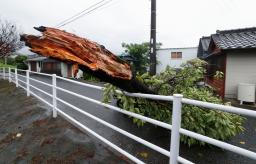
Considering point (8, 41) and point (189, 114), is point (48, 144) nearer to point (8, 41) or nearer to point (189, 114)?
point (189, 114)

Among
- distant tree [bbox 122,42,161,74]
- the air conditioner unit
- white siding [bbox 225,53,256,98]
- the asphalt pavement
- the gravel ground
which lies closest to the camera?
the asphalt pavement

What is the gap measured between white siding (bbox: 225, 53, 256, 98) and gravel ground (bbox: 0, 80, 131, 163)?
833cm

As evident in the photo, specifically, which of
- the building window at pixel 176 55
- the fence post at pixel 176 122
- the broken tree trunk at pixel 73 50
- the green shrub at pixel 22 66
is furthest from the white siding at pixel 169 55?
the green shrub at pixel 22 66

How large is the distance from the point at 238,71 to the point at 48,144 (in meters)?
9.25

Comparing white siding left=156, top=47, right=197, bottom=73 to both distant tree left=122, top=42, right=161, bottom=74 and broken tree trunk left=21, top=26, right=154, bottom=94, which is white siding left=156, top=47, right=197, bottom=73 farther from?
broken tree trunk left=21, top=26, right=154, bottom=94

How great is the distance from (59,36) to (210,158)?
2.95 meters

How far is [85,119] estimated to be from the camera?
5.71 meters

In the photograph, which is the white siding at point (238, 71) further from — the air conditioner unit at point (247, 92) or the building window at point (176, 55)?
the building window at point (176, 55)

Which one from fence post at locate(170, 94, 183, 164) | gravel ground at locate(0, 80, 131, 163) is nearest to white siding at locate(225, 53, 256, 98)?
gravel ground at locate(0, 80, 131, 163)

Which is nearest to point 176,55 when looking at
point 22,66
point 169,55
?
point 169,55

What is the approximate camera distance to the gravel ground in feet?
12.7

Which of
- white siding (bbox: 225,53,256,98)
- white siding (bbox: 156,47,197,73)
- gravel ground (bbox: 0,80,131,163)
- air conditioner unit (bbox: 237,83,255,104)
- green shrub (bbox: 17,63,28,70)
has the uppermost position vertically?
white siding (bbox: 156,47,197,73)

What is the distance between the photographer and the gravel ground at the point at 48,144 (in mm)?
3859

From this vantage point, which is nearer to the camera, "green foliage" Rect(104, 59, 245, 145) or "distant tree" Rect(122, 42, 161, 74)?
"green foliage" Rect(104, 59, 245, 145)
